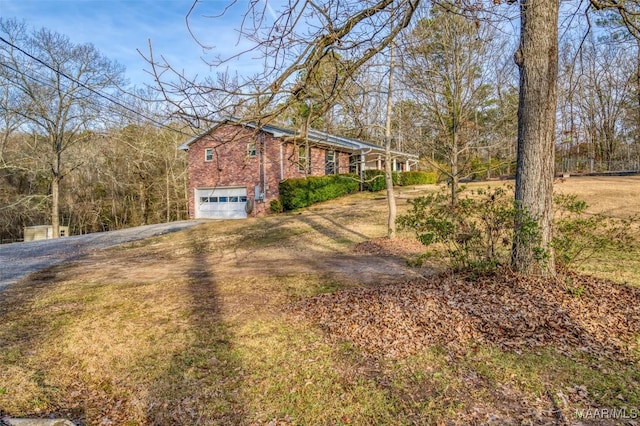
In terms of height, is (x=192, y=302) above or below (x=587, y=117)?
below

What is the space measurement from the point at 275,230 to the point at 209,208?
28.6 ft

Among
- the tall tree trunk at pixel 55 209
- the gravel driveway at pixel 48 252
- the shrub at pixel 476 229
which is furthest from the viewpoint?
the tall tree trunk at pixel 55 209

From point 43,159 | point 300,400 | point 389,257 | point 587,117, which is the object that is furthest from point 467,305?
point 587,117

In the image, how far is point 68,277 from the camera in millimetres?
8680

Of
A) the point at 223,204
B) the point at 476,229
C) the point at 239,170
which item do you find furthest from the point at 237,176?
the point at 476,229

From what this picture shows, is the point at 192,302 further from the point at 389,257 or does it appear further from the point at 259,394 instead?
the point at 389,257

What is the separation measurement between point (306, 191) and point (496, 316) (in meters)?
16.3

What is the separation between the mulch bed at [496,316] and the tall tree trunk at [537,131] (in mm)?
412

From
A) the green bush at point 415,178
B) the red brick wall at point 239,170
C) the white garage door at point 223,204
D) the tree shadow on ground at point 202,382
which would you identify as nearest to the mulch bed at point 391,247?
the tree shadow on ground at point 202,382

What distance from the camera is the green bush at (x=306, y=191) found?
19.6 metres

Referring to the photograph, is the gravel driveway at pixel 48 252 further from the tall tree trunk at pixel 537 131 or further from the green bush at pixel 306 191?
the tall tree trunk at pixel 537 131

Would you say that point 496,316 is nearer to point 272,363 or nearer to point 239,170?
point 272,363

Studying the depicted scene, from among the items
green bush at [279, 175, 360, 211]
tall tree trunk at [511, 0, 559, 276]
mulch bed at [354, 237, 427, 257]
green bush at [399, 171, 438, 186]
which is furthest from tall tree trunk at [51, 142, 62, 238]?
tall tree trunk at [511, 0, 559, 276]

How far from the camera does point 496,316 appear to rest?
13.7 ft
